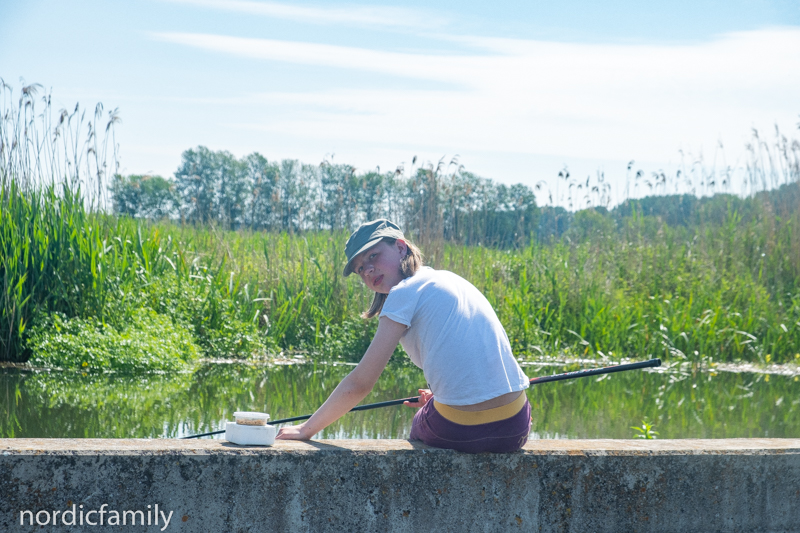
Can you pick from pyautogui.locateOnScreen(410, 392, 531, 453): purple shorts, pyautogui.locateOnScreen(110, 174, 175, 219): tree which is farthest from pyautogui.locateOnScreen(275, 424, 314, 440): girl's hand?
pyautogui.locateOnScreen(110, 174, 175, 219): tree

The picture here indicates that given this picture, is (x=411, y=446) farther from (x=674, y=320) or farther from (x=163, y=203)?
(x=163, y=203)

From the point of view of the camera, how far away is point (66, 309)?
7.78m

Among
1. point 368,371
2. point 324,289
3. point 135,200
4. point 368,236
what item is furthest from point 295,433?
point 135,200

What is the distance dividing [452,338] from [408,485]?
64cm

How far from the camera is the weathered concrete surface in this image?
2.77 m

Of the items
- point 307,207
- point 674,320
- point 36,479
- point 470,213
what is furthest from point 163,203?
point 36,479

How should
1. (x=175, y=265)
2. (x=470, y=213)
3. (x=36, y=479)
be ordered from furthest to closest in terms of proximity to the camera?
1. (x=470, y=213)
2. (x=175, y=265)
3. (x=36, y=479)

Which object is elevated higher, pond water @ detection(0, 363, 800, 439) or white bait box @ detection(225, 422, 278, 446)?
white bait box @ detection(225, 422, 278, 446)

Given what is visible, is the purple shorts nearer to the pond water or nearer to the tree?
the pond water

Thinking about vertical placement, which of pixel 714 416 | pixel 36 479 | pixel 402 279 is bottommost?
pixel 714 416

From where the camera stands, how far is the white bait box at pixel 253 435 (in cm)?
293

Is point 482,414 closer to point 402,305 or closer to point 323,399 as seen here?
point 402,305

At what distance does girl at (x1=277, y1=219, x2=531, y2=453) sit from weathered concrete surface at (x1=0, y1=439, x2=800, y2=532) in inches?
4.3

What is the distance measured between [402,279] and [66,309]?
5.80m
